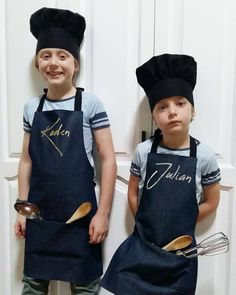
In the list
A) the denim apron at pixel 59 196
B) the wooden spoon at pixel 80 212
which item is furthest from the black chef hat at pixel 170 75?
the wooden spoon at pixel 80 212

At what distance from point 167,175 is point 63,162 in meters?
0.27

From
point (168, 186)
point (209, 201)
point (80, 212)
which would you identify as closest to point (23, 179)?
point (80, 212)

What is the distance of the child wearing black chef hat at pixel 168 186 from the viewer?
2.82 feet

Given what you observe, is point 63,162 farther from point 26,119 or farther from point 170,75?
point 170,75

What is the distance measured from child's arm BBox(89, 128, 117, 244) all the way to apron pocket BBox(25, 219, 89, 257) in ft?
0.10

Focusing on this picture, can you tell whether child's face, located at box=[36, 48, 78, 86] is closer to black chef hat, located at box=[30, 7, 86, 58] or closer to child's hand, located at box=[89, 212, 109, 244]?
black chef hat, located at box=[30, 7, 86, 58]

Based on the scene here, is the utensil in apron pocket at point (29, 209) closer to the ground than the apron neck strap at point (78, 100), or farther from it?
closer to the ground

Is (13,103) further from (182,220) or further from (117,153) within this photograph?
(182,220)

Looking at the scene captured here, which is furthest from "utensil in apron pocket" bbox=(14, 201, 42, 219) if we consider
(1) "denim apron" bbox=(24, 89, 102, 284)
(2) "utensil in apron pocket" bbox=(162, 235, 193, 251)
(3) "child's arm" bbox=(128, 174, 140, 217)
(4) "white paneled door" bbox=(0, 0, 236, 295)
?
(2) "utensil in apron pocket" bbox=(162, 235, 193, 251)

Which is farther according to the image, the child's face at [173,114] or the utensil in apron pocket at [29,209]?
the utensil in apron pocket at [29,209]

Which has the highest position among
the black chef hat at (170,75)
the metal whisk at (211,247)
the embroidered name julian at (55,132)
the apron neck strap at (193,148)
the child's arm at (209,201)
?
the black chef hat at (170,75)

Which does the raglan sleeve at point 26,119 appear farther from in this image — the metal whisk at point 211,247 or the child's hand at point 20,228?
the metal whisk at point 211,247

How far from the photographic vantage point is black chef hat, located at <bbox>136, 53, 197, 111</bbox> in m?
0.85

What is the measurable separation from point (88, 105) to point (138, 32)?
9.7 inches
